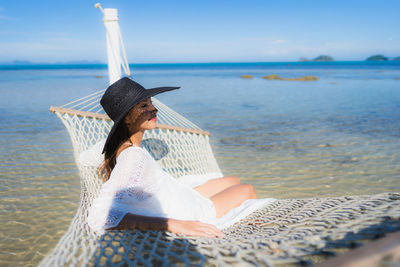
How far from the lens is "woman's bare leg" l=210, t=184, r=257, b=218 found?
1818mm

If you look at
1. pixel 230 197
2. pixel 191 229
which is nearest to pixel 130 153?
pixel 191 229

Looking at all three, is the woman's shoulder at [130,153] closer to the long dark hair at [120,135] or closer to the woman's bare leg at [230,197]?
the long dark hair at [120,135]

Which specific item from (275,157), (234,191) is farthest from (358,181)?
(234,191)

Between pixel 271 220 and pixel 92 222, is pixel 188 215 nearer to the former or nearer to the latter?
pixel 271 220

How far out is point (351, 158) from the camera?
390 centimetres

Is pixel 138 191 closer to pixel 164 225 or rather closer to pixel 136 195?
pixel 136 195

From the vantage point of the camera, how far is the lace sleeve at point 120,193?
1.16 m

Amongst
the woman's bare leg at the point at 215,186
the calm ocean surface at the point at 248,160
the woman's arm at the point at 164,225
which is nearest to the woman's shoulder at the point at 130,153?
the woman's arm at the point at 164,225

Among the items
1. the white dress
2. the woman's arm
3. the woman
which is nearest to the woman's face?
the woman

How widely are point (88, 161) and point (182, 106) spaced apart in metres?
7.25

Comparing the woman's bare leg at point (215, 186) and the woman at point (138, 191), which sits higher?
the woman at point (138, 191)

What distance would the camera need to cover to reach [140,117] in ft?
4.84

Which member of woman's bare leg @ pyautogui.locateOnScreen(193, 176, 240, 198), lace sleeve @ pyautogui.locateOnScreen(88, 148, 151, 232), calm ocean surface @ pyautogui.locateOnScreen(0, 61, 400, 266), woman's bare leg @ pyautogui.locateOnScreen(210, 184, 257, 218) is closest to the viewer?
lace sleeve @ pyautogui.locateOnScreen(88, 148, 151, 232)

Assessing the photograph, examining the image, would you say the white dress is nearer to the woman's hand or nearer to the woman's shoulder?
the woman's shoulder
